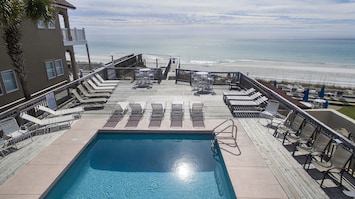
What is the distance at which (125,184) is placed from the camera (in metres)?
5.18

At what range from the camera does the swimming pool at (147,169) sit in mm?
4914

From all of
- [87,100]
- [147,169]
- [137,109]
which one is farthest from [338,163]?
[87,100]

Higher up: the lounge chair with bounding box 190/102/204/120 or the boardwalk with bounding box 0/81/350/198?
the lounge chair with bounding box 190/102/204/120

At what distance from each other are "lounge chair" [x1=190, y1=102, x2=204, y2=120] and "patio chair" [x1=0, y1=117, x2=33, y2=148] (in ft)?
18.3

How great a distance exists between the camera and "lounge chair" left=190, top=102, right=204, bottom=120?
8118 millimetres

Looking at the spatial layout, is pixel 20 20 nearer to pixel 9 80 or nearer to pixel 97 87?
pixel 9 80

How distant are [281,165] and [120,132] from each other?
501 centimetres

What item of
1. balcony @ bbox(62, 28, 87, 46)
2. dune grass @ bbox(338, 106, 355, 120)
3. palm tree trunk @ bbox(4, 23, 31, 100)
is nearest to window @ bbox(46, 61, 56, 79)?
balcony @ bbox(62, 28, 87, 46)

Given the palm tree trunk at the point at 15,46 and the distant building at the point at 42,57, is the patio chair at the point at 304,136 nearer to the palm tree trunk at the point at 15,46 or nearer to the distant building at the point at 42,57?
the palm tree trunk at the point at 15,46

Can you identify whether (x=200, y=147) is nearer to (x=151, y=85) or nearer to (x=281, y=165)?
(x=281, y=165)

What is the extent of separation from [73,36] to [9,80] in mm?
6130

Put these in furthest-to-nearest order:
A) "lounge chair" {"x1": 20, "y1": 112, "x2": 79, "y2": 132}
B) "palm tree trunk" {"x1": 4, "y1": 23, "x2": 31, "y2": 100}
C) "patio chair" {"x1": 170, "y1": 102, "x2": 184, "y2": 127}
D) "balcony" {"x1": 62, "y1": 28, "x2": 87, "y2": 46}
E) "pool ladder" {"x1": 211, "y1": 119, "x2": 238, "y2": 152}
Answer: "balcony" {"x1": 62, "y1": 28, "x2": 87, "y2": 46} → "patio chair" {"x1": 170, "y1": 102, "x2": 184, "y2": 127} → "palm tree trunk" {"x1": 4, "y1": 23, "x2": 31, "y2": 100} → "lounge chair" {"x1": 20, "y1": 112, "x2": 79, "y2": 132} → "pool ladder" {"x1": 211, "y1": 119, "x2": 238, "y2": 152}

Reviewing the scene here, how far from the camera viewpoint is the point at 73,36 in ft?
48.0

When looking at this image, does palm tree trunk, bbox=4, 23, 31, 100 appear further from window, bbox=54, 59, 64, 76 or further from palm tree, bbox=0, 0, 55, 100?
window, bbox=54, 59, 64, 76
